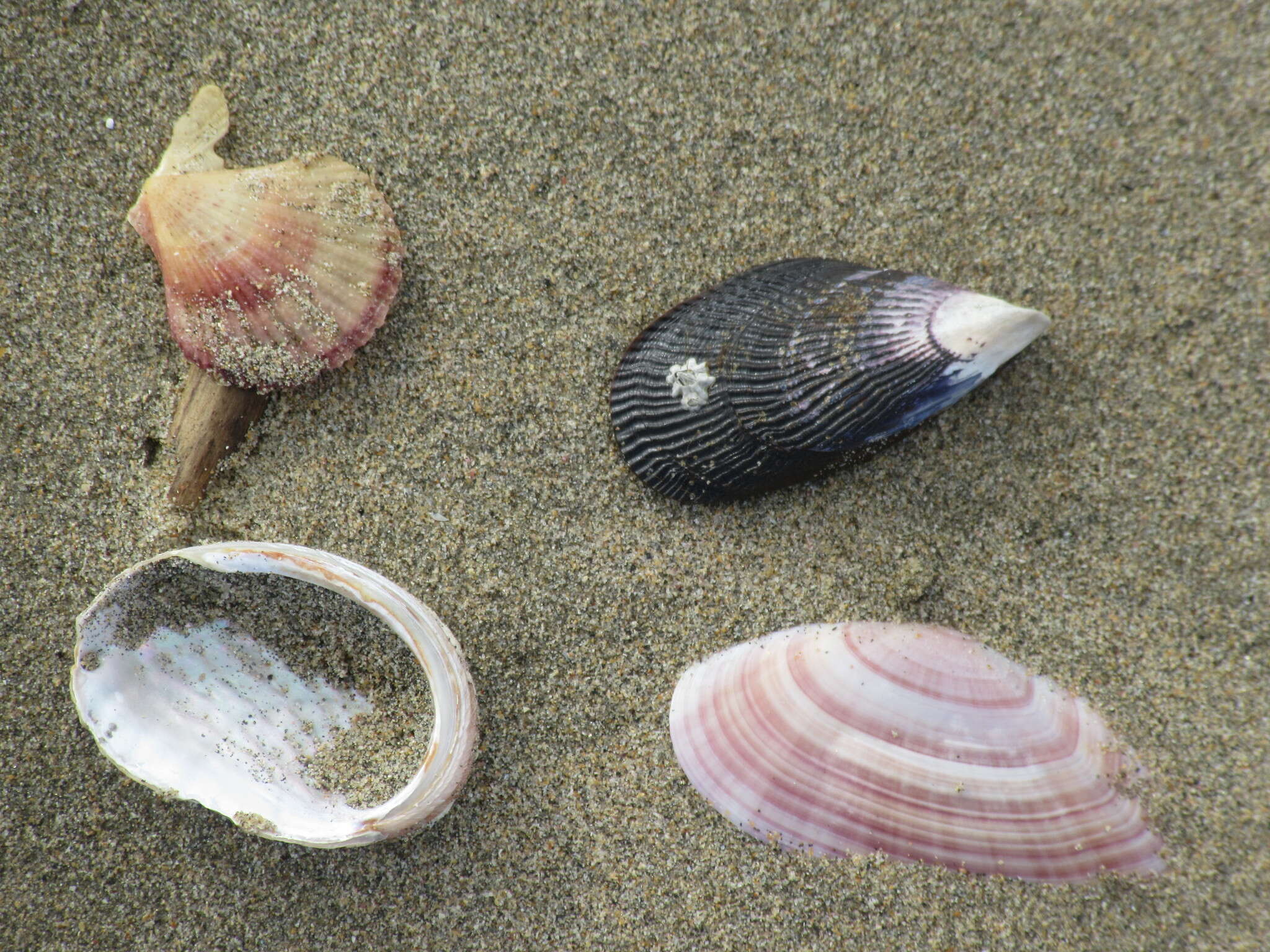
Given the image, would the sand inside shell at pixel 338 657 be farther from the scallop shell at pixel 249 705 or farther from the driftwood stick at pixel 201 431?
the driftwood stick at pixel 201 431

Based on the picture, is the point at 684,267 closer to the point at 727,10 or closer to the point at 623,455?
the point at 623,455

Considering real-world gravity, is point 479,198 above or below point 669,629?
above

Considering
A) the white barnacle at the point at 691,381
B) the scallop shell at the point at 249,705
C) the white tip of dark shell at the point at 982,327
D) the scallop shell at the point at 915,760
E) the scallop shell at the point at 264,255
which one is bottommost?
the scallop shell at the point at 915,760

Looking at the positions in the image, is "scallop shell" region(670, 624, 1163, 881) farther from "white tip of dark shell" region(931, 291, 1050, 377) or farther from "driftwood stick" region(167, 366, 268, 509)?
"driftwood stick" region(167, 366, 268, 509)

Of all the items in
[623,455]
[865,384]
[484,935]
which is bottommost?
[484,935]

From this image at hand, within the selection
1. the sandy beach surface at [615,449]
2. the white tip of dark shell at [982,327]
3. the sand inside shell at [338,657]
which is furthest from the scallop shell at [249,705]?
the white tip of dark shell at [982,327]

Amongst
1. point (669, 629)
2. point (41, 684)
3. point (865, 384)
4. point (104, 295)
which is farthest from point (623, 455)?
point (41, 684)
